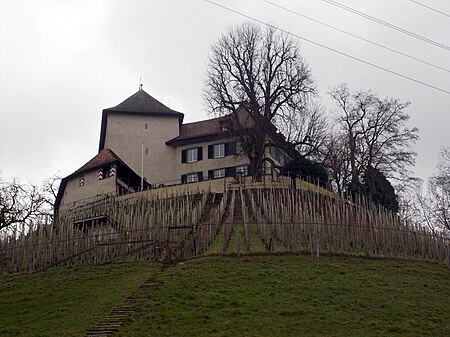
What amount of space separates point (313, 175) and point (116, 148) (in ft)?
53.6

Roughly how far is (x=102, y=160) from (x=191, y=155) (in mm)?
7411

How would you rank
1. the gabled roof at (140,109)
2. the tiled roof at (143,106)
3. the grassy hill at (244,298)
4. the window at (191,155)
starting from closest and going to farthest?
the grassy hill at (244,298) < the window at (191,155) < the gabled roof at (140,109) < the tiled roof at (143,106)

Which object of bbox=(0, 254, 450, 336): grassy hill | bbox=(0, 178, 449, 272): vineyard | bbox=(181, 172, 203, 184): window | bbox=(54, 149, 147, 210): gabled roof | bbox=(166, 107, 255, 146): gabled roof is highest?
bbox=(166, 107, 255, 146): gabled roof

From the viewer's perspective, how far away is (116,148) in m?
57.5

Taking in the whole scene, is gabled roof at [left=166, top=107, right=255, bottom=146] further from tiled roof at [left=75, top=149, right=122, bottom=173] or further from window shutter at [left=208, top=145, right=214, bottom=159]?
tiled roof at [left=75, top=149, right=122, bottom=173]

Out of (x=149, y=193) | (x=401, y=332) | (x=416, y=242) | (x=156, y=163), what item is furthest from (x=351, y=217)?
(x=156, y=163)

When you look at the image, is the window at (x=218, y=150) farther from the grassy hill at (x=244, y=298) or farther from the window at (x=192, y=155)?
the grassy hill at (x=244, y=298)

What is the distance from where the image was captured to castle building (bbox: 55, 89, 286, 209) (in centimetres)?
5406

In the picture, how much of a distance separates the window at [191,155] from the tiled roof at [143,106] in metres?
3.77

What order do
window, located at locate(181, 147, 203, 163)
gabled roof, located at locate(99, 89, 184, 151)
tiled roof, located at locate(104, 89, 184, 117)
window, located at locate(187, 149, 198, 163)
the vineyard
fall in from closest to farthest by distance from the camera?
1. the vineyard
2. window, located at locate(181, 147, 203, 163)
3. window, located at locate(187, 149, 198, 163)
4. gabled roof, located at locate(99, 89, 184, 151)
5. tiled roof, located at locate(104, 89, 184, 117)

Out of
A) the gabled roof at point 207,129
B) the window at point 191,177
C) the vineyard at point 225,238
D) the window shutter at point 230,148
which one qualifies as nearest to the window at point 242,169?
the window shutter at point 230,148

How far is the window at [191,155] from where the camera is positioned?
56875mm

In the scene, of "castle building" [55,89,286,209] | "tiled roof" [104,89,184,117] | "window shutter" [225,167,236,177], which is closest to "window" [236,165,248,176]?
"castle building" [55,89,286,209]

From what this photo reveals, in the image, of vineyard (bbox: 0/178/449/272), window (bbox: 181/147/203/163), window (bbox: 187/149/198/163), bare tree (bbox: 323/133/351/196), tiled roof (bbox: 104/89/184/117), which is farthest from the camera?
tiled roof (bbox: 104/89/184/117)
